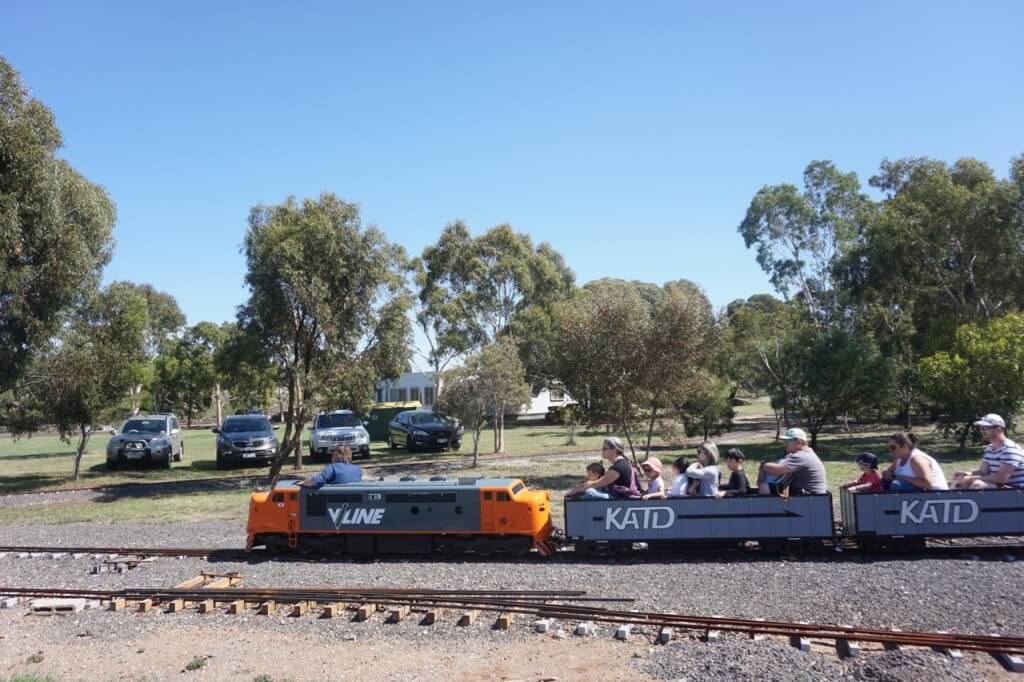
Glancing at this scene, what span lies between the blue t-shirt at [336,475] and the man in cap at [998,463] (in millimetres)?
8313

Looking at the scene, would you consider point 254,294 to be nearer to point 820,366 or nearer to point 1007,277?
point 820,366

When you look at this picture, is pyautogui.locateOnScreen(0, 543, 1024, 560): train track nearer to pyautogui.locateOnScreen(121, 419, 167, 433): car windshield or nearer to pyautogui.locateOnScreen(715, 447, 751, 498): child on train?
pyautogui.locateOnScreen(715, 447, 751, 498): child on train

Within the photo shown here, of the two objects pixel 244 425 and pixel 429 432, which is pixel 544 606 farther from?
pixel 429 432

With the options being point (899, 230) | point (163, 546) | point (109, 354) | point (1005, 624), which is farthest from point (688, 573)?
point (899, 230)

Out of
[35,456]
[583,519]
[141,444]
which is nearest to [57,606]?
[583,519]

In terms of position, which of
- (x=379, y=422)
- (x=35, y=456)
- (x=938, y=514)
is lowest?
(x=35, y=456)

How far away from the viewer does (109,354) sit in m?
23.3

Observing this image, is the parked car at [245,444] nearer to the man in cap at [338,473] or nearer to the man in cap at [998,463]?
the man in cap at [338,473]

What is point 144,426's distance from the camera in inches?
1152

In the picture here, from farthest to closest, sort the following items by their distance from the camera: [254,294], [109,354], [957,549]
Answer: [109,354] → [254,294] → [957,549]

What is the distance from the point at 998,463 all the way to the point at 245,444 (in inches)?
913

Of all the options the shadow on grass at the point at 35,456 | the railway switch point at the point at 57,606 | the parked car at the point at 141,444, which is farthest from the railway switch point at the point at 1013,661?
the shadow on grass at the point at 35,456

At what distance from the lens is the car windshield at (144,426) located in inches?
1136

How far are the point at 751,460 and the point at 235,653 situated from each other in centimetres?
2071
